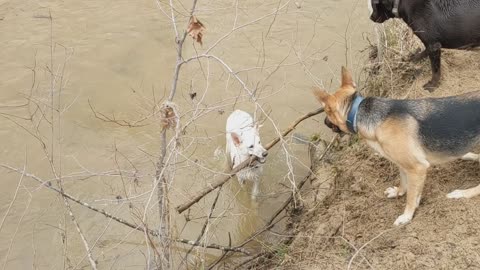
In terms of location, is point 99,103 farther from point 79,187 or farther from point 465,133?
point 465,133

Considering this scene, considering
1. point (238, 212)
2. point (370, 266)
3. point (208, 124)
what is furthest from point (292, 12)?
point (370, 266)

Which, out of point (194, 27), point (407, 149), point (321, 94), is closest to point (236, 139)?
point (321, 94)

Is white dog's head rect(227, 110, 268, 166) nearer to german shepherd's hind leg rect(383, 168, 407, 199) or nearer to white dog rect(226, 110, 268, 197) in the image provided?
white dog rect(226, 110, 268, 197)

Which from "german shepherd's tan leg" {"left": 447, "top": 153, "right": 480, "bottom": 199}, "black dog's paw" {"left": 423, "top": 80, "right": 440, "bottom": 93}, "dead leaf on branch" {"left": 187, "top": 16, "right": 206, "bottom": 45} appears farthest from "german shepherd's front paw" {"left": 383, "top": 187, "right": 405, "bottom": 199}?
"dead leaf on branch" {"left": 187, "top": 16, "right": 206, "bottom": 45}

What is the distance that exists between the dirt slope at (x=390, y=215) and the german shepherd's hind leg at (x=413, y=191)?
0.08m

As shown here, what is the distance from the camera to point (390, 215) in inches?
205

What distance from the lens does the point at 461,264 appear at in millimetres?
4402

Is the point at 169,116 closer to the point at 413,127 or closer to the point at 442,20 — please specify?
the point at 413,127

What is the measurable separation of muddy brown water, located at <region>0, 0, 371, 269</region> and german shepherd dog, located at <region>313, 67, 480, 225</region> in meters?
0.91

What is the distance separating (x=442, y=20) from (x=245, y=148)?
8.35ft

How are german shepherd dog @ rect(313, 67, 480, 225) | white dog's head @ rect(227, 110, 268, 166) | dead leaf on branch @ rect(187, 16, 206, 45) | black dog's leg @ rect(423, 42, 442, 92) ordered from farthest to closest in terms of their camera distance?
white dog's head @ rect(227, 110, 268, 166)
black dog's leg @ rect(423, 42, 442, 92)
german shepherd dog @ rect(313, 67, 480, 225)
dead leaf on branch @ rect(187, 16, 206, 45)

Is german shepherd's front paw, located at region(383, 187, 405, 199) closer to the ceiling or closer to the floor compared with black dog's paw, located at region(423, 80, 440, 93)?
closer to the floor

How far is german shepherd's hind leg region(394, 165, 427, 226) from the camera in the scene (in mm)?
4762

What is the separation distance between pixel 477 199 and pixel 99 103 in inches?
220
